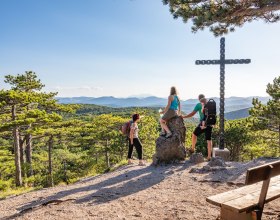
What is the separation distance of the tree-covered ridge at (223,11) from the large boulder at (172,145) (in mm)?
2874

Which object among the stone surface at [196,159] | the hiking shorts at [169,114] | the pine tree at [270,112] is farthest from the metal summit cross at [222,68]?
the pine tree at [270,112]

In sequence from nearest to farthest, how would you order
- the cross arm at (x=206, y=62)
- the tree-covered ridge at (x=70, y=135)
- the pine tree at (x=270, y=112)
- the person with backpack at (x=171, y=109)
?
the person with backpack at (x=171, y=109) → the cross arm at (x=206, y=62) → the tree-covered ridge at (x=70, y=135) → the pine tree at (x=270, y=112)

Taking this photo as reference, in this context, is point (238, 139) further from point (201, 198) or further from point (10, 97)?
point (201, 198)

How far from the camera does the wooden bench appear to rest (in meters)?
2.96

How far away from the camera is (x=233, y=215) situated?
11.0 ft

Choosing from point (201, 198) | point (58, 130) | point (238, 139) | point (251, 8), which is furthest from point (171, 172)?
point (238, 139)

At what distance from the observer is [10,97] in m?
13.1

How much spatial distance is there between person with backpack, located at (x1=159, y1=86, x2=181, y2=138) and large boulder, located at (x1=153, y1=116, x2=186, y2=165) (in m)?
0.17

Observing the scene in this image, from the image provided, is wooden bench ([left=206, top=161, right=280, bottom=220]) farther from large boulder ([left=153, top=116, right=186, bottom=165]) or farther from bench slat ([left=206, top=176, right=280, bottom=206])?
large boulder ([left=153, top=116, right=186, bottom=165])

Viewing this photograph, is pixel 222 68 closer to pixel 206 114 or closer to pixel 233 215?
pixel 206 114

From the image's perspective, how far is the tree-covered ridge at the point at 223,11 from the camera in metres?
6.54

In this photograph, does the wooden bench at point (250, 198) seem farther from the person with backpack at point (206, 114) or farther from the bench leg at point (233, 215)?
the person with backpack at point (206, 114)

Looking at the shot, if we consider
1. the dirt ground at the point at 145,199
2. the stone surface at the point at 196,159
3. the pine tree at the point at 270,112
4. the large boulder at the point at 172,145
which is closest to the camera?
the dirt ground at the point at 145,199

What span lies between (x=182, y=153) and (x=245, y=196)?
506 centimetres
